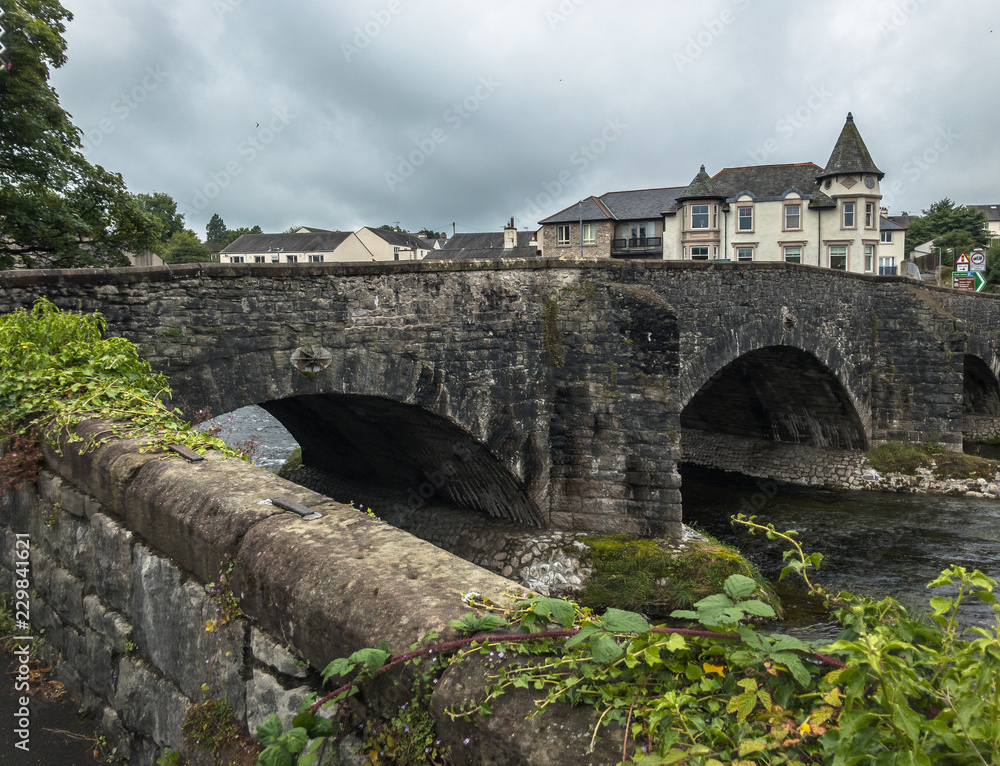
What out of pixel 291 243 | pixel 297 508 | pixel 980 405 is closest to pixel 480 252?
pixel 291 243

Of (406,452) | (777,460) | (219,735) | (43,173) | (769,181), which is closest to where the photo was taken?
(219,735)

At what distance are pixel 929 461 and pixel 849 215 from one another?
22.3m

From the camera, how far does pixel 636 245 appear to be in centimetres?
4194

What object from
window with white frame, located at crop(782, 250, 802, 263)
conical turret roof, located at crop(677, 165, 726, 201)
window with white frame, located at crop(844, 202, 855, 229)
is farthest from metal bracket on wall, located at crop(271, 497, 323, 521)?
window with white frame, located at crop(844, 202, 855, 229)

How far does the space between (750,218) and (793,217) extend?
2193 mm

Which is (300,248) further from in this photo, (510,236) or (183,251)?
(510,236)

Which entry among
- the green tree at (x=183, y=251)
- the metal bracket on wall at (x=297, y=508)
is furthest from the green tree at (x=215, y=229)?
the metal bracket on wall at (x=297, y=508)

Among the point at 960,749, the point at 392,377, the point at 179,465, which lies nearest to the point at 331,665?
the point at 960,749

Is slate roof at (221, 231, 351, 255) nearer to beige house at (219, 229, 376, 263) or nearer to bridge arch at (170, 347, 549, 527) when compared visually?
beige house at (219, 229, 376, 263)

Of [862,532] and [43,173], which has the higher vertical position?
[43,173]

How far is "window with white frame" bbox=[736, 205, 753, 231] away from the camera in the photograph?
128 feet

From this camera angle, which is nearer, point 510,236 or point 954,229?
point 510,236

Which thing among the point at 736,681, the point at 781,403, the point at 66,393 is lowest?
the point at 781,403

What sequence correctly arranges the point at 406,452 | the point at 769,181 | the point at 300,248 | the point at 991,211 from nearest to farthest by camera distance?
the point at 406,452, the point at 769,181, the point at 300,248, the point at 991,211
